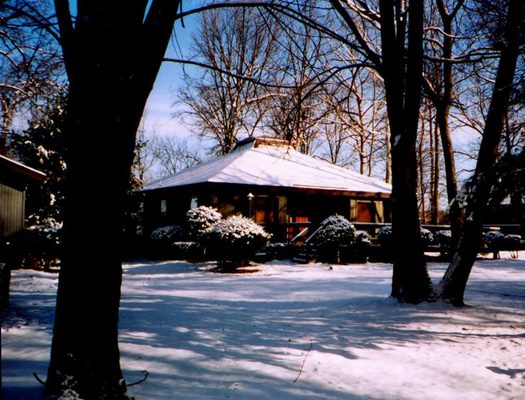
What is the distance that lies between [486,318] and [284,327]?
3504mm

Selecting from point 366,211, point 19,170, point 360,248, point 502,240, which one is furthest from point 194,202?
point 502,240

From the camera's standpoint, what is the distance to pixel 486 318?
6535 millimetres

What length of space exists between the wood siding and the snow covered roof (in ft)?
24.6

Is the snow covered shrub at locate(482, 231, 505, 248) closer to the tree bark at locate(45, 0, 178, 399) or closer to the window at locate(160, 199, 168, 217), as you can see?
the window at locate(160, 199, 168, 217)

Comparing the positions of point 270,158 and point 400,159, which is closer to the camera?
point 400,159

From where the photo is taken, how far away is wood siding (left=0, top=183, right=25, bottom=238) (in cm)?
1357

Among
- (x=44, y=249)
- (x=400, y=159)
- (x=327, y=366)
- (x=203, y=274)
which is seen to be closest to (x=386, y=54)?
(x=400, y=159)

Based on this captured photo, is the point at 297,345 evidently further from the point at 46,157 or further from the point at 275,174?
the point at 275,174

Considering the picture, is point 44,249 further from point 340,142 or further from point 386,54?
point 340,142

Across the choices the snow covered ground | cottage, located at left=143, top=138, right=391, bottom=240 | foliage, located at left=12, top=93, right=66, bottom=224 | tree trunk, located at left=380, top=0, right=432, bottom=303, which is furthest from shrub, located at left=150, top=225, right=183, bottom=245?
tree trunk, located at left=380, top=0, right=432, bottom=303

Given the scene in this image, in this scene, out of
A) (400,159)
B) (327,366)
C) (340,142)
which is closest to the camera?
(327,366)

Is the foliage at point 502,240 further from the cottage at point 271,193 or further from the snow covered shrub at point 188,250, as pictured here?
the snow covered shrub at point 188,250

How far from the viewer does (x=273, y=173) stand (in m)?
21.8

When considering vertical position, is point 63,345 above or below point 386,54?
below
